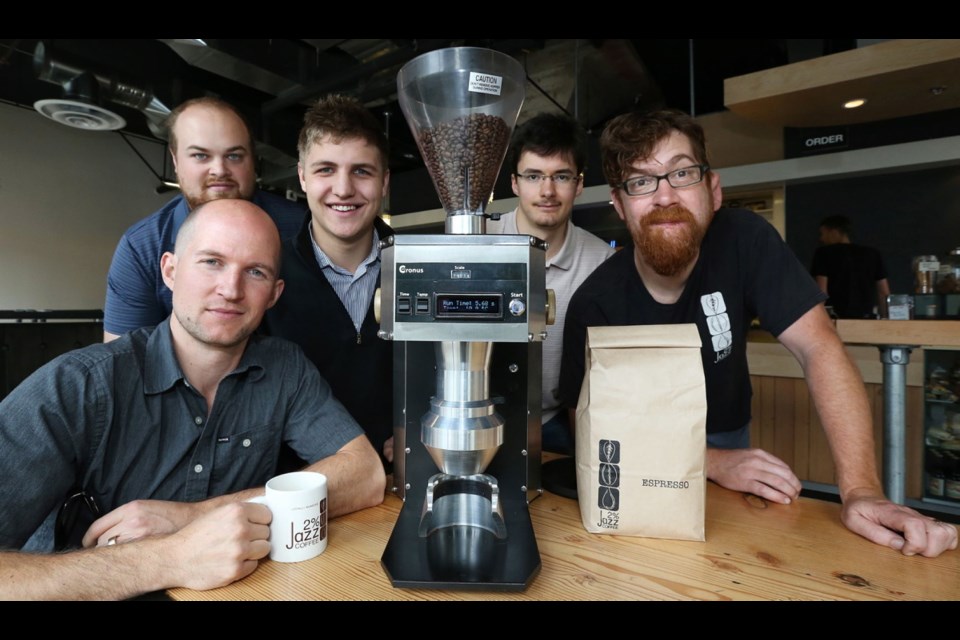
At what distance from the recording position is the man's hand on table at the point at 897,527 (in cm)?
77

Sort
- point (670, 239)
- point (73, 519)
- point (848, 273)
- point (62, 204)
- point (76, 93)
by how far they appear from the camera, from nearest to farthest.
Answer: point (73, 519) → point (670, 239) → point (76, 93) → point (848, 273) → point (62, 204)

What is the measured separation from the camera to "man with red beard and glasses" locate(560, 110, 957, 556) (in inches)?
47.9

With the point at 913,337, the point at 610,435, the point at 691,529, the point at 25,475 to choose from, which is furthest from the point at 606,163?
the point at 913,337

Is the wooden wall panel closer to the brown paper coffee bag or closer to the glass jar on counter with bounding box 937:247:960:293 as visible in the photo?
the glass jar on counter with bounding box 937:247:960:293

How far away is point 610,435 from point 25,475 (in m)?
0.90

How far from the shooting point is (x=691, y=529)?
2.70 feet

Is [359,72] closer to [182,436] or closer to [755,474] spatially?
[182,436]

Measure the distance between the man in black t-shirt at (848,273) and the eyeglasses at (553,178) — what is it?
285 cm

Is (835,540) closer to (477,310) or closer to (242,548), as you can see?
(477,310)

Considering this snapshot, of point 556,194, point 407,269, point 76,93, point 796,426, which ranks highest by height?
point 76,93

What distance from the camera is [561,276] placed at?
2012mm

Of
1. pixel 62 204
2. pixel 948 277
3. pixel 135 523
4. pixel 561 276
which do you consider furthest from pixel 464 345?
pixel 62 204

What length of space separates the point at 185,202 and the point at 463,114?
125cm

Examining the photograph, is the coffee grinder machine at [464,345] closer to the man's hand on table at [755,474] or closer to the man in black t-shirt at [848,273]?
the man's hand on table at [755,474]
